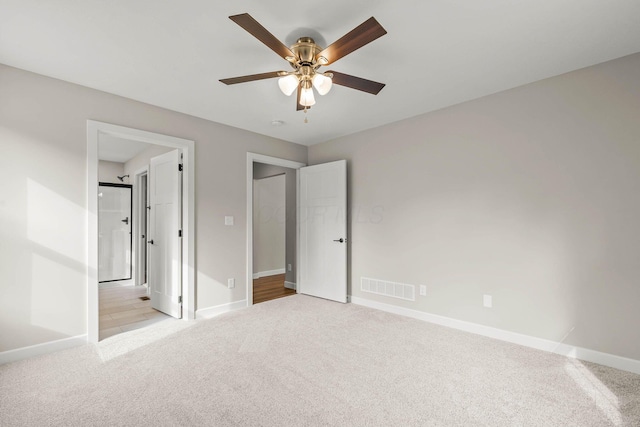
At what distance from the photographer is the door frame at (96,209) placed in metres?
2.92

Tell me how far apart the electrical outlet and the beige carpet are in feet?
1.13

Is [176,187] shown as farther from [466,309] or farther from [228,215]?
[466,309]

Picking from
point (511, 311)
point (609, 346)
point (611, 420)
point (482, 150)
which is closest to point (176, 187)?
point (482, 150)

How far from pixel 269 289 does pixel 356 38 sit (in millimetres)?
4446

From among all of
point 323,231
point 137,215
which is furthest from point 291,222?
point 137,215

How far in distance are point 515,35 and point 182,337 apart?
3912mm

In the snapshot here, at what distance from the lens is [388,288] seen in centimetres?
399

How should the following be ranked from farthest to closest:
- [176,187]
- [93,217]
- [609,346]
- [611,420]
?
[176,187], [93,217], [609,346], [611,420]

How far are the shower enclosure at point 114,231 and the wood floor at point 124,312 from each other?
34.4 inches

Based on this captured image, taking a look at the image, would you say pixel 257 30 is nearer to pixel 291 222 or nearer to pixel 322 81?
pixel 322 81

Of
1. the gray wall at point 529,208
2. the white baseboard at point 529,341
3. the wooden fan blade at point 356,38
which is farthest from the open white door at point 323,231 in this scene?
the wooden fan blade at point 356,38

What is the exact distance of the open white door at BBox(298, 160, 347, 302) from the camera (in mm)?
4422

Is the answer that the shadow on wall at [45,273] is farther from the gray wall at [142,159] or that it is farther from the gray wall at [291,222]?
the gray wall at [291,222]

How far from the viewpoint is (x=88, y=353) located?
2.71 m
